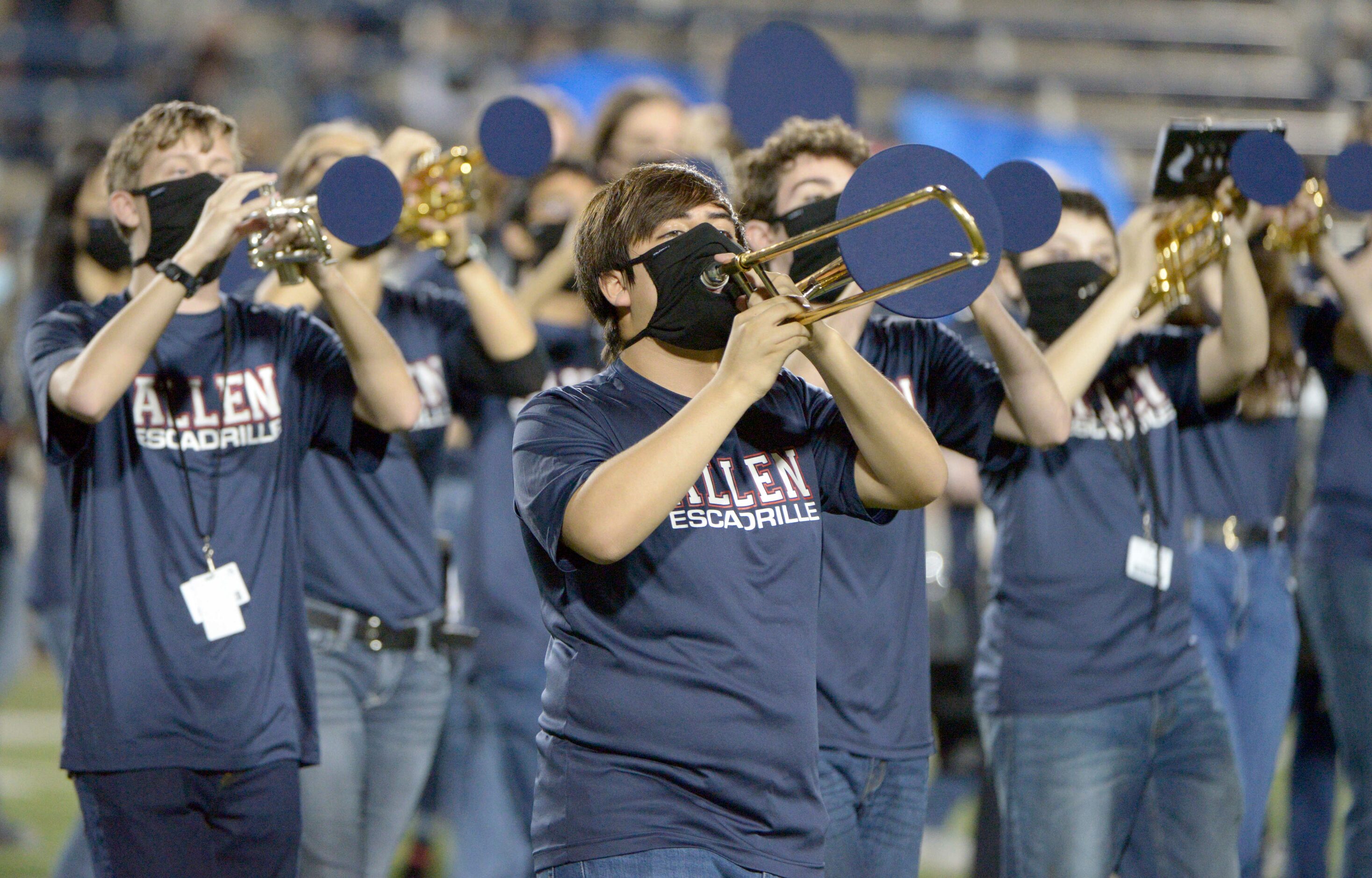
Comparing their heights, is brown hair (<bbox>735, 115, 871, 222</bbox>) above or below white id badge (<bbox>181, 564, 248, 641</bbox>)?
above

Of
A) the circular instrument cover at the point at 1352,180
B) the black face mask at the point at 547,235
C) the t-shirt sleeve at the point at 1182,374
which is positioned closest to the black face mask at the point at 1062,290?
the t-shirt sleeve at the point at 1182,374

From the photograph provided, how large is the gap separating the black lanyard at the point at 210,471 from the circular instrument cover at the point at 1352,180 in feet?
8.67

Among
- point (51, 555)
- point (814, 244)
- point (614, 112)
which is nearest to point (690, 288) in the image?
point (814, 244)

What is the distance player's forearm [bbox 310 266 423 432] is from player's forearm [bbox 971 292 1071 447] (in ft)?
4.01

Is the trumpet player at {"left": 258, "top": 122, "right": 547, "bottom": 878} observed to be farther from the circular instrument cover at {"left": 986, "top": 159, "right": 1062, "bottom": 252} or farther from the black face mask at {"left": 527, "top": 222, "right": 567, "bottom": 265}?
the circular instrument cover at {"left": 986, "top": 159, "right": 1062, "bottom": 252}

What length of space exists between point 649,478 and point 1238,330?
199cm

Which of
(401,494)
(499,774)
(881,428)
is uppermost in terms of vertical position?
(881,428)

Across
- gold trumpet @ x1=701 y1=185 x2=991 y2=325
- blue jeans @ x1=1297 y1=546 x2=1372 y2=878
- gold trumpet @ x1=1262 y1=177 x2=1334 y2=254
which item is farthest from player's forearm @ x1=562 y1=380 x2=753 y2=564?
blue jeans @ x1=1297 y1=546 x2=1372 y2=878

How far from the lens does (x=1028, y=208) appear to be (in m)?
3.40

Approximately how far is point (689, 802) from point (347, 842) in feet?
5.43

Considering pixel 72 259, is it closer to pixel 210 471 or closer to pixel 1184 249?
pixel 210 471

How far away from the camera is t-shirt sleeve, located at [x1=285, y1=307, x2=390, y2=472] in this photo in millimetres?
Result: 3535

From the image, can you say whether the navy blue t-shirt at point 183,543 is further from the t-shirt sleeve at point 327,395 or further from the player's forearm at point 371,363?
the player's forearm at point 371,363

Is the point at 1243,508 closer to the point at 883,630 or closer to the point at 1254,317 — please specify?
the point at 1254,317
